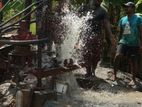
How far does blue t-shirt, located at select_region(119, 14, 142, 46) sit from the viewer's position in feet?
33.0

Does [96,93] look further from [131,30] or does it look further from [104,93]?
[131,30]

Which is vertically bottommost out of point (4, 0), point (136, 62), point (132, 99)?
point (132, 99)

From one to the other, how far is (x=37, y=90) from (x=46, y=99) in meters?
0.22

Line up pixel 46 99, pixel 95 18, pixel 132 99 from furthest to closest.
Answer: pixel 95 18, pixel 132 99, pixel 46 99

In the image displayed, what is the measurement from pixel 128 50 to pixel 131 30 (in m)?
0.50

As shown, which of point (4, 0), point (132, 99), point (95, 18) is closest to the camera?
point (132, 99)

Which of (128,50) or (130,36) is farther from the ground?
(130,36)

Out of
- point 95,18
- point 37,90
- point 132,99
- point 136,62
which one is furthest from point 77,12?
point 37,90

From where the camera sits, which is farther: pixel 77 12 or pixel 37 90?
pixel 77 12

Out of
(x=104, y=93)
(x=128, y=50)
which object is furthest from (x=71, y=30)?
(x=104, y=93)

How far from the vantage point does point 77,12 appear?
10.5 m

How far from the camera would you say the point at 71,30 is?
10906 mm

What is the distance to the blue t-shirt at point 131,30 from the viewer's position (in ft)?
33.0

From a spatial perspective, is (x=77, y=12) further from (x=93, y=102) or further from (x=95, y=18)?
(x=93, y=102)
